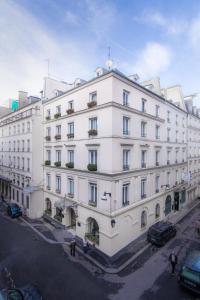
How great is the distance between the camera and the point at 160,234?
792 inches

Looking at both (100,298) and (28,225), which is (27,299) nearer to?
(100,298)

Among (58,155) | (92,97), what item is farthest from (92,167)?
(58,155)

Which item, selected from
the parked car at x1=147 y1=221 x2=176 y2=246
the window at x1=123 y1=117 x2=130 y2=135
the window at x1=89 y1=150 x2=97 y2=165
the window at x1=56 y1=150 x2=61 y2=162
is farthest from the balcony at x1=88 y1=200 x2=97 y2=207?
the window at x1=56 y1=150 x2=61 y2=162

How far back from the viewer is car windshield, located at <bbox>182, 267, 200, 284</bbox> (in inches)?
507

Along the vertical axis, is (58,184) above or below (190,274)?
above

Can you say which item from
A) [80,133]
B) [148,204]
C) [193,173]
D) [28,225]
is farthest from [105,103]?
[193,173]

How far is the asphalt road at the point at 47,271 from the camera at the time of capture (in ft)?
44.9

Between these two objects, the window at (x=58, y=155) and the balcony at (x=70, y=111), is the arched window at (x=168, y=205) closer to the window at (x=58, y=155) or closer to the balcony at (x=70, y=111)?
the window at (x=58, y=155)

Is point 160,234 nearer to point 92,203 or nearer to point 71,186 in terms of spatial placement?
point 92,203

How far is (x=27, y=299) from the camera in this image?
11422 millimetres

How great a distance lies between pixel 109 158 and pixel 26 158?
1740 cm

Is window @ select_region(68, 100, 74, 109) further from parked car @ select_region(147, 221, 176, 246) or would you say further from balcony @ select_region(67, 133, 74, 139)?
parked car @ select_region(147, 221, 176, 246)

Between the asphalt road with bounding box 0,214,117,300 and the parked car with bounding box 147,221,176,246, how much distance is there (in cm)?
764

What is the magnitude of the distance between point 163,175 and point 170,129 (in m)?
7.56
